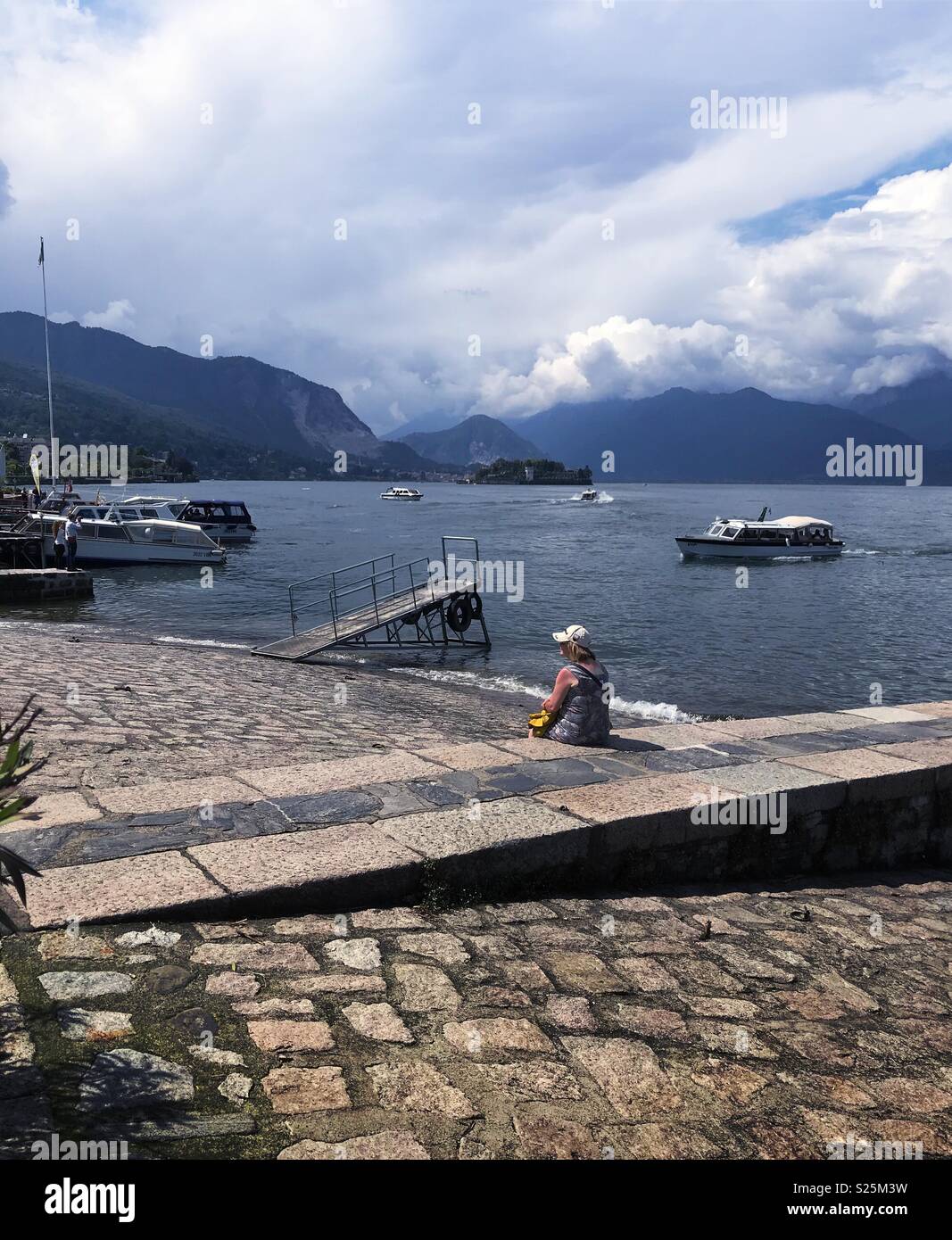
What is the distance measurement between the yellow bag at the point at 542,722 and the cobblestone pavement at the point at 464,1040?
3066 millimetres

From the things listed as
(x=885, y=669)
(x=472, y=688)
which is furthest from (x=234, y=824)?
(x=885, y=669)

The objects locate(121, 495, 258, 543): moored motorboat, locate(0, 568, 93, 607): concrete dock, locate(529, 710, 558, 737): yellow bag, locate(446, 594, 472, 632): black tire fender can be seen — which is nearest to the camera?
locate(529, 710, 558, 737): yellow bag

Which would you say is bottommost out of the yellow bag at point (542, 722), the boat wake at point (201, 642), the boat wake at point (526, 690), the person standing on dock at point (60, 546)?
the boat wake at point (526, 690)

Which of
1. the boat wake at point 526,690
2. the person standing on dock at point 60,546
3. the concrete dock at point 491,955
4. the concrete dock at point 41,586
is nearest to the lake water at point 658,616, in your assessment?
the boat wake at point 526,690

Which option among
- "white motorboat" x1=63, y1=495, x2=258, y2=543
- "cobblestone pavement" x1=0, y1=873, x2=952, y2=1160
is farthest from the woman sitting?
"white motorboat" x1=63, y1=495, x2=258, y2=543

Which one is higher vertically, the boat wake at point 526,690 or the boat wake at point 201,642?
the boat wake at point 201,642

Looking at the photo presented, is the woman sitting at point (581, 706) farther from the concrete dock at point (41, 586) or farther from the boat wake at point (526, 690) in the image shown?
the concrete dock at point (41, 586)

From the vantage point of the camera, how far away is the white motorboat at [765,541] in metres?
47.5

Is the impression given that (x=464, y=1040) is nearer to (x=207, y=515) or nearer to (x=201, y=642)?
(x=201, y=642)

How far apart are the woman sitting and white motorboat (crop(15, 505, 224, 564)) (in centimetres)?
3162

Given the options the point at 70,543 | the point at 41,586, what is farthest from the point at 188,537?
the point at 41,586

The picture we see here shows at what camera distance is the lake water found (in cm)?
1862

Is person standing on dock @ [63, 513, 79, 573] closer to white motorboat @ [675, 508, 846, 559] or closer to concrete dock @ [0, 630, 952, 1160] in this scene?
concrete dock @ [0, 630, 952, 1160]
